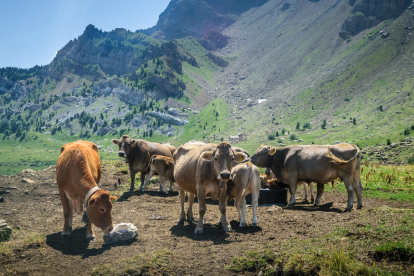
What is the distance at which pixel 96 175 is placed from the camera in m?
11.9

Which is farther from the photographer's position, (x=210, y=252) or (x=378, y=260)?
(x=210, y=252)

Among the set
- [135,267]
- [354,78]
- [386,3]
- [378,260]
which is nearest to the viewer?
[378,260]

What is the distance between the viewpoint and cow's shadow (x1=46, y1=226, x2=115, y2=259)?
962 cm

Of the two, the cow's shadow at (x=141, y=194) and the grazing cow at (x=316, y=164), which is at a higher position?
the grazing cow at (x=316, y=164)

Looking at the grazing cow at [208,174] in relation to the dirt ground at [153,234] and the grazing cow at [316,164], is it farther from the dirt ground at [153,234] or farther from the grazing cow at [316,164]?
the grazing cow at [316,164]

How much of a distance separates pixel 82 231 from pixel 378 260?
33.4ft

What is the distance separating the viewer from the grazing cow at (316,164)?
16.3 m

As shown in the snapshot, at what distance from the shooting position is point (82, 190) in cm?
1015

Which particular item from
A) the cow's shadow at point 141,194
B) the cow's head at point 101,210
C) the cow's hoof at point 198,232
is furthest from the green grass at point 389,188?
the cow's head at point 101,210

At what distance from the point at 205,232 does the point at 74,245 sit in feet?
15.3

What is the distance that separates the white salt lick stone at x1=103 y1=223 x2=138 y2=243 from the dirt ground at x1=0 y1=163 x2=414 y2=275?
0.28 metres

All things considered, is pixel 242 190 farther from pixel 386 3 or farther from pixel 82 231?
pixel 386 3

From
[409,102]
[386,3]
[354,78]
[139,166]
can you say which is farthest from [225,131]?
[139,166]

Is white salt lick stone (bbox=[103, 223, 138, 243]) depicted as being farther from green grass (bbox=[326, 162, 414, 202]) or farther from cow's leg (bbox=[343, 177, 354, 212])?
green grass (bbox=[326, 162, 414, 202])
